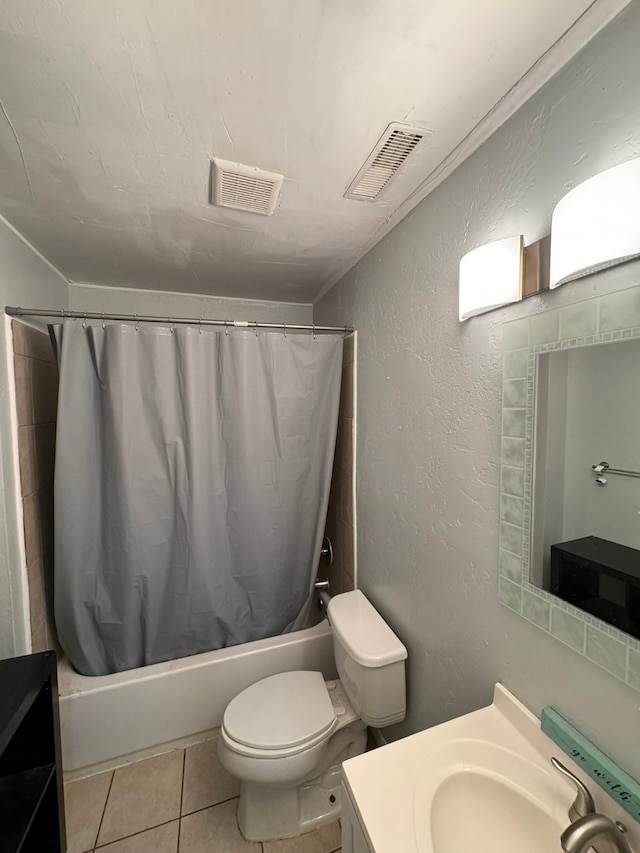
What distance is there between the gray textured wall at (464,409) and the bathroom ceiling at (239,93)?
0.12m

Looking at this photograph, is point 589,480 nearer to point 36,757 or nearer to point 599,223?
point 599,223

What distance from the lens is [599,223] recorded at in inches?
23.2

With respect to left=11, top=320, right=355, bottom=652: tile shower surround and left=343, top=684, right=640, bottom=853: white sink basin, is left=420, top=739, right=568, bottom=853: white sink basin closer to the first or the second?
left=343, top=684, right=640, bottom=853: white sink basin

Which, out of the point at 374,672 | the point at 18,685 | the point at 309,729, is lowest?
the point at 309,729

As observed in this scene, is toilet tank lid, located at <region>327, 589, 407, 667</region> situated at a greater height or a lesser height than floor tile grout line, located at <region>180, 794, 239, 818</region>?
greater

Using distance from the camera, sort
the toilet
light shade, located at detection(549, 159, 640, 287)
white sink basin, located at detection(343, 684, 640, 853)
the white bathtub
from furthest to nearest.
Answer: the white bathtub → the toilet → white sink basin, located at detection(343, 684, 640, 853) → light shade, located at detection(549, 159, 640, 287)

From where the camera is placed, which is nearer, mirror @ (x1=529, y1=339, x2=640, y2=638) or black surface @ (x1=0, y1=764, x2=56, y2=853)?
mirror @ (x1=529, y1=339, x2=640, y2=638)

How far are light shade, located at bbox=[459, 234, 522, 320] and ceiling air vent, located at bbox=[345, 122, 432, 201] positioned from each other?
341mm

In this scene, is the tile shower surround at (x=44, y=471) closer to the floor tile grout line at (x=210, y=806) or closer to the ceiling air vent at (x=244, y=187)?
the ceiling air vent at (x=244, y=187)

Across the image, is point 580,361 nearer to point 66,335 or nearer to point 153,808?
point 66,335

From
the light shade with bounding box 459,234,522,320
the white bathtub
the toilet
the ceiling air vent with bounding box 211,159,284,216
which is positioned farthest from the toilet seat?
the ceiling air vent with bounding box 211,159,284,216

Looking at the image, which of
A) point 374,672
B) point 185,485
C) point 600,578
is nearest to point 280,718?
point 374,672

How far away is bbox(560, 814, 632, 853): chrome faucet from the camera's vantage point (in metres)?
0.56

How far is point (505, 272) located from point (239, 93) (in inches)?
28.2
